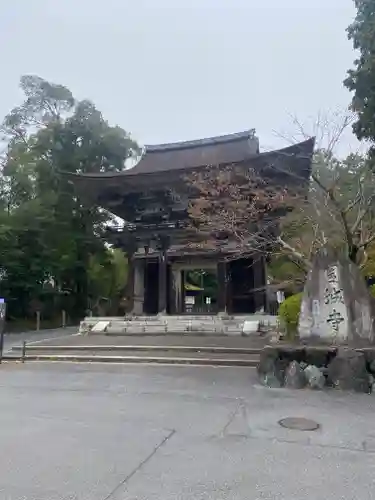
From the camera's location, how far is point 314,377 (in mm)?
6809

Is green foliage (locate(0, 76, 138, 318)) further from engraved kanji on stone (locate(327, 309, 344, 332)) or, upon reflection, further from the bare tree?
engraved kanji on stone (locate(327, 309, 344, 332))

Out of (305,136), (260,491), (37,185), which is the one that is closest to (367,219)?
(305,136)

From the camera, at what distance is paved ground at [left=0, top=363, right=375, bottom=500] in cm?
300

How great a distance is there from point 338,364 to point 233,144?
52.4 feet

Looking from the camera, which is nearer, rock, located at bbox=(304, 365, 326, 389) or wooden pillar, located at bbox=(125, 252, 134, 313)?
rock, located at bbox=(304, 365, 326, 389)

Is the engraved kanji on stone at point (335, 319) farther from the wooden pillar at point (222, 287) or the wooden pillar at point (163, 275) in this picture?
the wooden pillar at point (163, 275)

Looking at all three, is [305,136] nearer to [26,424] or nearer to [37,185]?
[26,424]

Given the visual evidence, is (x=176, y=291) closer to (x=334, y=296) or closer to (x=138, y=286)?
(x=138, y=286)

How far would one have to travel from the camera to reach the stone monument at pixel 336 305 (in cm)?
769

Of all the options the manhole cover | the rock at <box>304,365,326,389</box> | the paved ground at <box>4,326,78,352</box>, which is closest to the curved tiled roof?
the paved ground at <box>4,326,78,352</box>

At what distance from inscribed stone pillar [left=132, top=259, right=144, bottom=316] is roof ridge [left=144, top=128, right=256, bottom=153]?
23.9 ft

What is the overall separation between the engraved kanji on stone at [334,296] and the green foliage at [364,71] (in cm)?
332

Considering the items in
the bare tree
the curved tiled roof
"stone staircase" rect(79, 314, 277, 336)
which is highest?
the curved tiled roof

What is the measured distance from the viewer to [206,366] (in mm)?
9430
